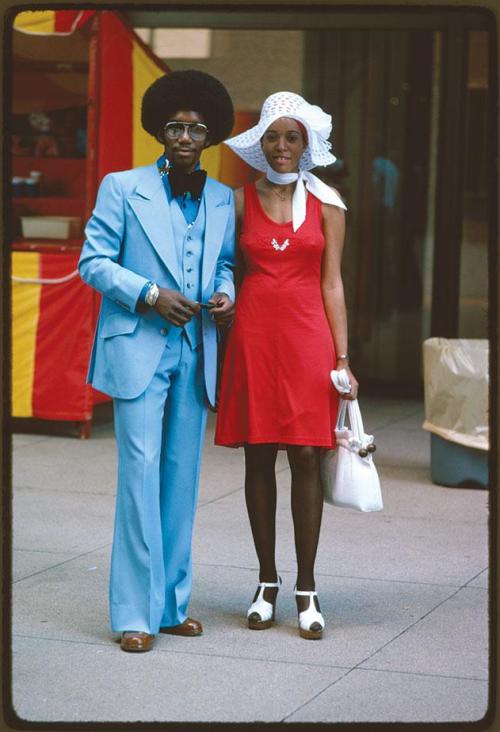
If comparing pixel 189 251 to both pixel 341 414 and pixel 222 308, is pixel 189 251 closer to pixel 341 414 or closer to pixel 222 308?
pixel 222 308

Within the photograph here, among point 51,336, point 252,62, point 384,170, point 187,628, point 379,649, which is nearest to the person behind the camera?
point 379,649

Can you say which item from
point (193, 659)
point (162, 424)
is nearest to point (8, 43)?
point (162, 424)

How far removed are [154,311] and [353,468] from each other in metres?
0.93

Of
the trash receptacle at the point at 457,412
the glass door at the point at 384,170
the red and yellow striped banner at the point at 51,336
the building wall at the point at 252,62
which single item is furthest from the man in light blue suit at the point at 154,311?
the glass door at the point at 384,170

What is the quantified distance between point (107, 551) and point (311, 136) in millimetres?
2250

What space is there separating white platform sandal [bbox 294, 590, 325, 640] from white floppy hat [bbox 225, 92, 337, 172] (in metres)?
1.60

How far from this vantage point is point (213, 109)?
4594mm

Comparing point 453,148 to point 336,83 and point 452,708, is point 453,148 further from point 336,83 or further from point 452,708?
point 452,708

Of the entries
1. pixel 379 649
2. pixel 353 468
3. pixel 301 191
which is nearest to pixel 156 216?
pixel 301 191

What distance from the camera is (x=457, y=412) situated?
7250mm

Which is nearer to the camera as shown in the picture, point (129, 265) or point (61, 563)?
point (129, 265)

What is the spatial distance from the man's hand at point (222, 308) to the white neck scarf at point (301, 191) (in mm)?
385

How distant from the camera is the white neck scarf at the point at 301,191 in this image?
15.7 ft

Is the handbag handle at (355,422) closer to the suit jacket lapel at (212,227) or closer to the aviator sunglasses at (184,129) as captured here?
the suit jacket lapel at (212,227)
